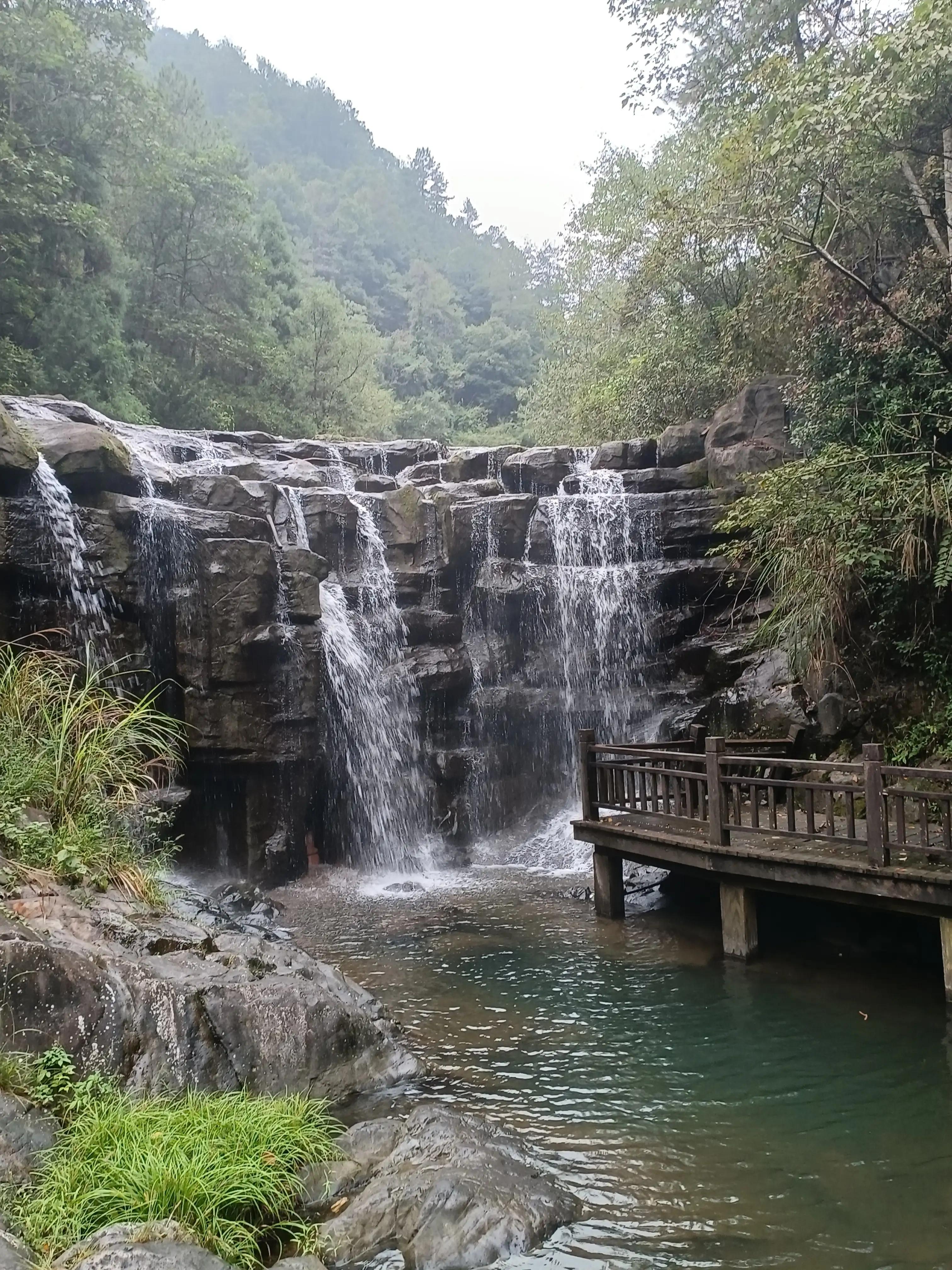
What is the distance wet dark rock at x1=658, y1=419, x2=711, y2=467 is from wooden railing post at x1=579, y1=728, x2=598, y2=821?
9032 mm

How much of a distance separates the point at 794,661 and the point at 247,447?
11.8m

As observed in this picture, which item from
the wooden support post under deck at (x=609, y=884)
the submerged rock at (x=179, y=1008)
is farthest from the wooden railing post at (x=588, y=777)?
the submerged rock at (x=179, y=1008)

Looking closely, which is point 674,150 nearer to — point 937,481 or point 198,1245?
point 937,481

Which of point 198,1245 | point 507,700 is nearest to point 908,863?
point 198,1245

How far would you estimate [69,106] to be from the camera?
22.2 m

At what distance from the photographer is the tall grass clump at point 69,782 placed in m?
6.37

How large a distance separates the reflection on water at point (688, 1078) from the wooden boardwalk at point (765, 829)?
69cm

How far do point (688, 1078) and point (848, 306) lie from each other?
34.6 ft

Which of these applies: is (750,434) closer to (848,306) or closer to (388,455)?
(848,306)

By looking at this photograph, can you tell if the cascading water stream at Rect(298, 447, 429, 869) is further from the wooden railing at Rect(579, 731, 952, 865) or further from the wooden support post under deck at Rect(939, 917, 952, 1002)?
the wooden support post under deck at Rect(939, 917, 952, 1002)

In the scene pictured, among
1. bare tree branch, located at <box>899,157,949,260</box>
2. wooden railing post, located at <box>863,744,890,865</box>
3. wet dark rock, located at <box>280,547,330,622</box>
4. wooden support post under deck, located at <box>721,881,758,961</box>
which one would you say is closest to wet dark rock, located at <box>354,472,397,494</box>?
wet dark rock, located at <box>280,547,330,622</box>

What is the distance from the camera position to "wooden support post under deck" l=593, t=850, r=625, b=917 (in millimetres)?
10055

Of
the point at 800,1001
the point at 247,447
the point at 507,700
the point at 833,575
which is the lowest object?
the point at 800,1001

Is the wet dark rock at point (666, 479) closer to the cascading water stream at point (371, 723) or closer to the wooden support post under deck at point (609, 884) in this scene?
the cascading water stream at point (371, 723)
